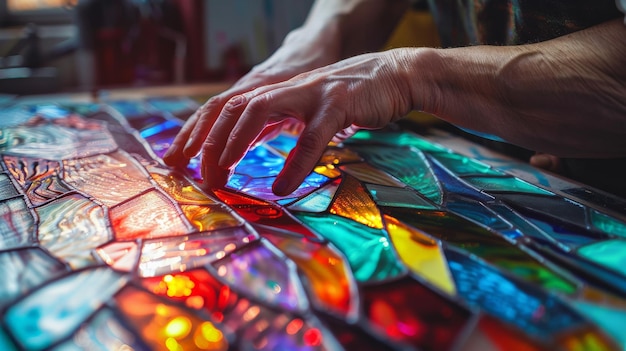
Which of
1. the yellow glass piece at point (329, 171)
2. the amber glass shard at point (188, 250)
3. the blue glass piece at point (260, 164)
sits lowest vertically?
the blue glass piece at point (260, 164)

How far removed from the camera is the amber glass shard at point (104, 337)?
34 centimetres

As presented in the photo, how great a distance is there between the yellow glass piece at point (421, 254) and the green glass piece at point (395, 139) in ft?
1.14

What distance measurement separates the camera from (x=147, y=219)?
1.78 ft

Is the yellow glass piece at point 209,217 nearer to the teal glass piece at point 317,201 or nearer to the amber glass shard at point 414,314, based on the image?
the teal glass piece at point 317,201

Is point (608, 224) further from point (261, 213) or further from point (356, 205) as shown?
point (261, 213)

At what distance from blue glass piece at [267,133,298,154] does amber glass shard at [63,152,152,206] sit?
0.77 feet

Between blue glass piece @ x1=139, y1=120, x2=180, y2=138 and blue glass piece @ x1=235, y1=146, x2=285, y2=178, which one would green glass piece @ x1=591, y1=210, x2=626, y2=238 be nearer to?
blue glass piece @ x1=235, y1=146, x2=285, y2=178

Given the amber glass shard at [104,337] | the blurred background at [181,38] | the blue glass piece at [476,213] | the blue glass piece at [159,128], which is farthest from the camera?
the blurred background at [181,38]

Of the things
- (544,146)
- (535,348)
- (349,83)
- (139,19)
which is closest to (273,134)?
(349,83)

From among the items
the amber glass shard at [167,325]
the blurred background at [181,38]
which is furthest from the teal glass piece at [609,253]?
the blurred background at [181,38]

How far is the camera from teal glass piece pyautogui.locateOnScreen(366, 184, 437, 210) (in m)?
0.60

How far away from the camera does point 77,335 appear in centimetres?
35

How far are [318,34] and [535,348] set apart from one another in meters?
0.81

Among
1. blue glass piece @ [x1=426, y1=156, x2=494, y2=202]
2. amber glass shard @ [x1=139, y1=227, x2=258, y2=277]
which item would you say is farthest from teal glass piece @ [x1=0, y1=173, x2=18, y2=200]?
blue glass piece @ [x1=426, y1=156, x2=494, y2=202]
